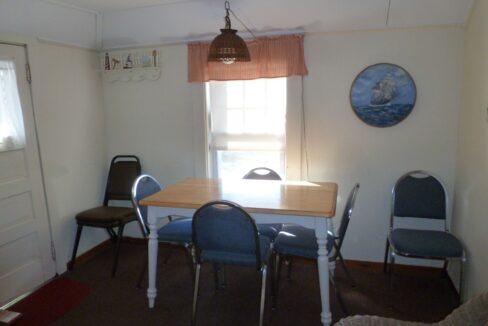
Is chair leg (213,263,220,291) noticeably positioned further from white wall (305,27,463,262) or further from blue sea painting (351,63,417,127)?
blue sea painting (351,63,417,127)

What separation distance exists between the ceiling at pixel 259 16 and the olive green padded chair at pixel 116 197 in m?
1.14

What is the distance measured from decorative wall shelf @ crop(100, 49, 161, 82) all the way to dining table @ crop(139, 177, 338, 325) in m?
1.19

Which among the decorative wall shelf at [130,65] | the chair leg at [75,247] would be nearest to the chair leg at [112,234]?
the chair leg at [75,247]

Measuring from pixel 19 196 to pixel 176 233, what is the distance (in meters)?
1.23

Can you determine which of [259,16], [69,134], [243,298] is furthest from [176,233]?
[259,16]

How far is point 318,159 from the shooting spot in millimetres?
3100

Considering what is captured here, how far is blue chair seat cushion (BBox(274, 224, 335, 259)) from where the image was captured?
2.30m

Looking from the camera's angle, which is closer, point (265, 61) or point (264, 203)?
point (264, 203)

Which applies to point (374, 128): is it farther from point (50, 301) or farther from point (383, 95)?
point (50, 301)

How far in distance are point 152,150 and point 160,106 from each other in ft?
1.44

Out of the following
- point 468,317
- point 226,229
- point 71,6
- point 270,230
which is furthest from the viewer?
point 71,6

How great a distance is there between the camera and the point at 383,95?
9.37 feet

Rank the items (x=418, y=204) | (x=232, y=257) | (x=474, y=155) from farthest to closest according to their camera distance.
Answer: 1. (x=418, y=204)
2. (x=474, y=155)
3. (x=232, y=257)

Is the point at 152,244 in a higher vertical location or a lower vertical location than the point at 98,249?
higher
